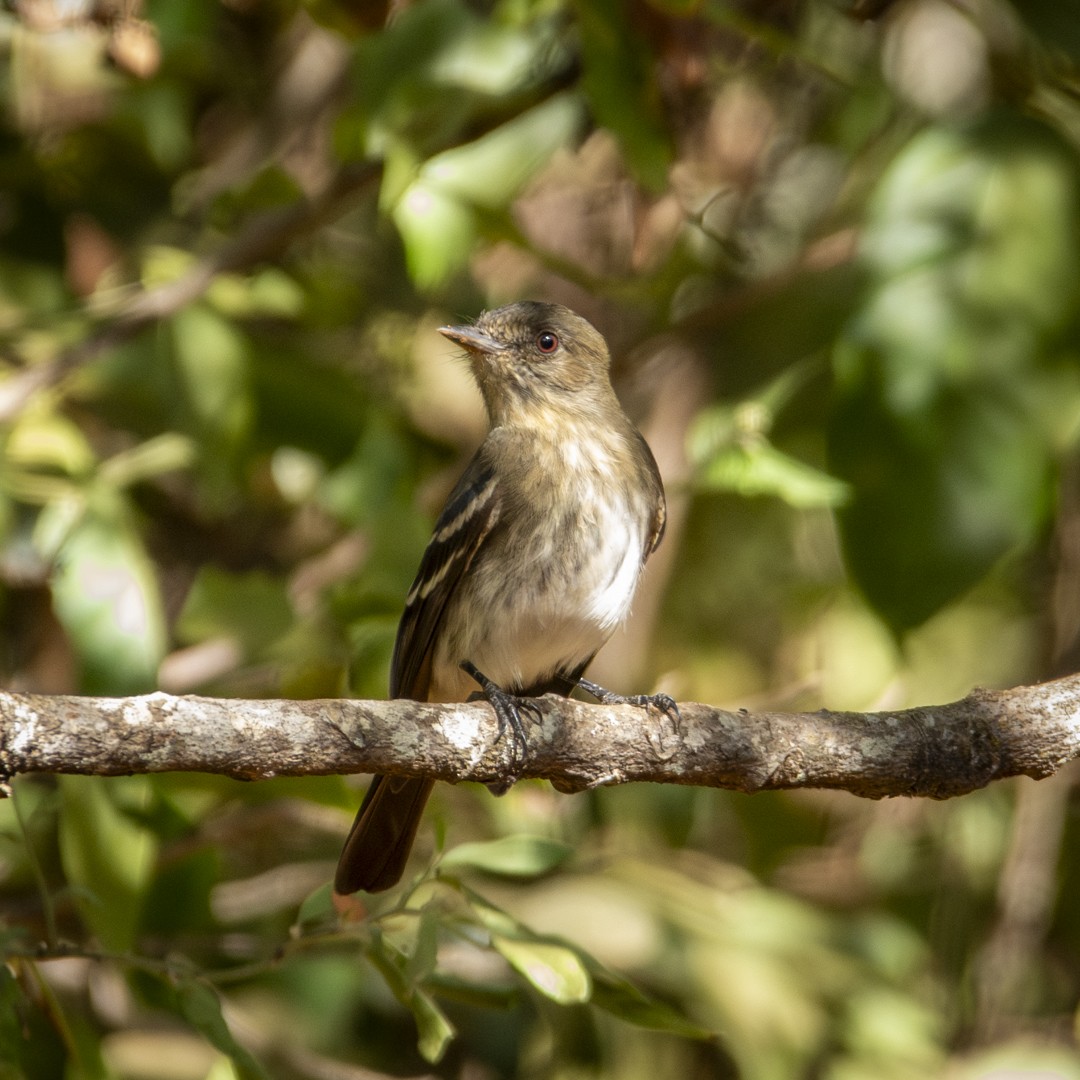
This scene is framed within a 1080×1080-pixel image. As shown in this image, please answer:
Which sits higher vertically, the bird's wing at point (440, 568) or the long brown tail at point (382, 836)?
the bird's wing at point (440, 568)

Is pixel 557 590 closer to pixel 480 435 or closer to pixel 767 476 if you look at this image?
pixel 767 476

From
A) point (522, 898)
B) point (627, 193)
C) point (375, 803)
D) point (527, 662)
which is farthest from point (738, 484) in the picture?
point (627, 193)

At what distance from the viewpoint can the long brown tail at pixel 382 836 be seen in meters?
3.65

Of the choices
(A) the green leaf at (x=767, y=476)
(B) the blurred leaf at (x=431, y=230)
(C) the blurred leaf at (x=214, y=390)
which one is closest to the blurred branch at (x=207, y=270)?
(C) the blurred leaf at (x=214, y=390)

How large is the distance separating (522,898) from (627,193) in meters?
2.38

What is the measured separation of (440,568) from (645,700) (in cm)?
79

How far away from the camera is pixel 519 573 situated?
12.8ft

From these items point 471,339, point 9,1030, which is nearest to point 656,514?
point 471,339

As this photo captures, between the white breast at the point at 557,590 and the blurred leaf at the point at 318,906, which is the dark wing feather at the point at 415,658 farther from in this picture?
the blurred leaf at the point at 318,906

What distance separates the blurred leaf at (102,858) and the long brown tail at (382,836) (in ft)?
2.04

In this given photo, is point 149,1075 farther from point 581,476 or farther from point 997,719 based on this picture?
point 997,719

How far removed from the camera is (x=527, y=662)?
4.07m

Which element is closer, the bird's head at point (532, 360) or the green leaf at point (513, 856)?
the green leaf at point (513, 856)

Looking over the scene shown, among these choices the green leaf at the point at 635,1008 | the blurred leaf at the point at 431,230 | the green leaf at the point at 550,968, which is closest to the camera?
the green leaf at the point at 550,968
